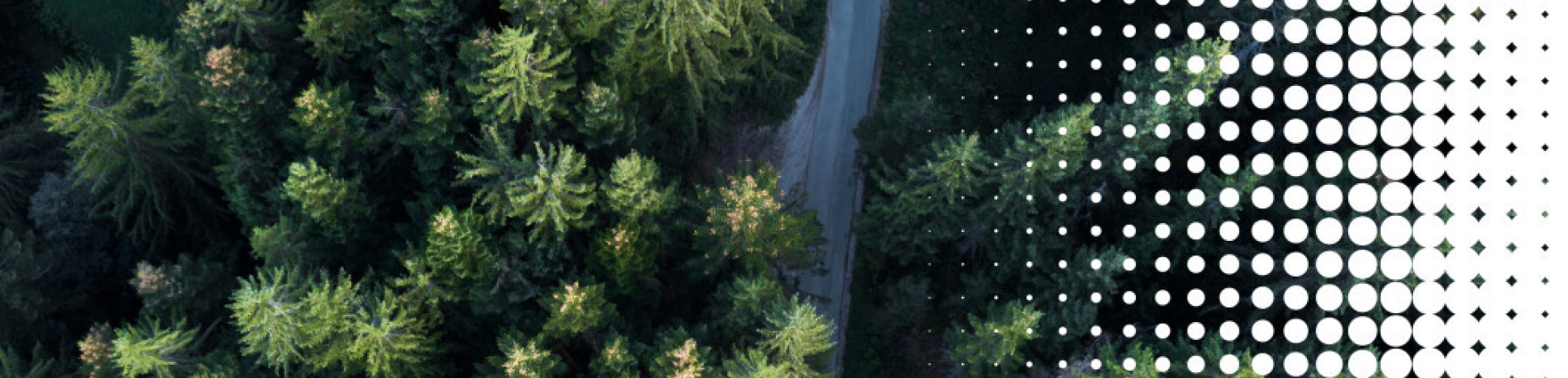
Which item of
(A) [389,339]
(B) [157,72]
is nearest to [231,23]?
(B) [157,72]

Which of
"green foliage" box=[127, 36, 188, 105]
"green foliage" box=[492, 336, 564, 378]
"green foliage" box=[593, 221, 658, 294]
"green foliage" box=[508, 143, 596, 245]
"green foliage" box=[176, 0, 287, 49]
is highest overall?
"green foliage" box=[176, 0, 287, 49]

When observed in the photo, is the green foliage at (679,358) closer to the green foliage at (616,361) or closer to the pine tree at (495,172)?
the green foliage at (616,361)

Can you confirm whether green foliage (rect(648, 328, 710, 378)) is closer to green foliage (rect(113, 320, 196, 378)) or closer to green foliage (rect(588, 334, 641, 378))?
green foliage (rect(588, 334, 641, 378))

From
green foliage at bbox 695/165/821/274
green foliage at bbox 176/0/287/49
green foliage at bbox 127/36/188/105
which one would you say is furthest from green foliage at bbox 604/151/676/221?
green foliage at bbox 127/36/188/105

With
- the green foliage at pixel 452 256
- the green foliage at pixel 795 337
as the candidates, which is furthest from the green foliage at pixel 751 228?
the green foliage at pixel 452 256

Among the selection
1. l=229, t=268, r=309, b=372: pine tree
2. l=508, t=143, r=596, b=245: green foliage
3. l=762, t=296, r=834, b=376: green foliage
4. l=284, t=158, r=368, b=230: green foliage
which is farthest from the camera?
l=508, t=143, r=596, b=245: green foliage

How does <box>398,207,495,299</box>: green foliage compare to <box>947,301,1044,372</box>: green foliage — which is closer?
<box>398,207,495,299</box>: green foliage

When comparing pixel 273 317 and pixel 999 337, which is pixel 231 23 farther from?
pixel 999 337
